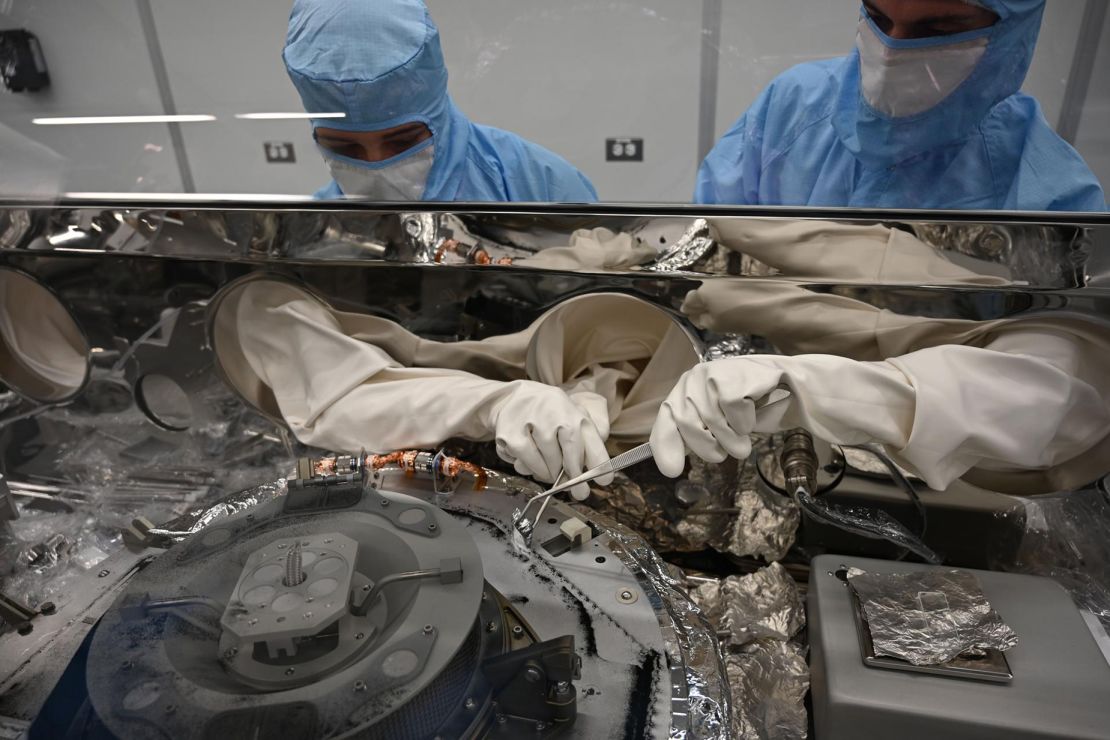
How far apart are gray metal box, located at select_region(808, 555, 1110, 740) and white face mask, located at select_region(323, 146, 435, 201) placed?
0.93 meters

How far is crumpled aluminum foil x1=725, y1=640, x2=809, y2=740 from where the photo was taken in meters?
0.83

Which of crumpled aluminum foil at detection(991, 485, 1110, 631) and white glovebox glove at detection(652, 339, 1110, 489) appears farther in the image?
crumpled aluminum foil at detection(991, 485, 1110, 631)

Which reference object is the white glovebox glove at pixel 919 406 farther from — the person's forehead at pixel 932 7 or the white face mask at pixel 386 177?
the white face mask at pixel 386 177

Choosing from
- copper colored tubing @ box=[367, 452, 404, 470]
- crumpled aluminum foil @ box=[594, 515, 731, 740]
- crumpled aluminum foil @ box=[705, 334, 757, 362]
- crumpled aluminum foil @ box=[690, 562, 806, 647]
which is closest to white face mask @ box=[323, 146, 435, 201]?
copper colored tubing @ box=[367, 452, 404, 470]

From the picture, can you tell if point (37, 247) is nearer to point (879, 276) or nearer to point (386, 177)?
point (386, 177)

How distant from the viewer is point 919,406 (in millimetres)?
839

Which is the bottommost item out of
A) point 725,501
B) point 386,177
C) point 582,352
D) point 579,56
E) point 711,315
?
point 725,501

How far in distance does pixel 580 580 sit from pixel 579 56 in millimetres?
793

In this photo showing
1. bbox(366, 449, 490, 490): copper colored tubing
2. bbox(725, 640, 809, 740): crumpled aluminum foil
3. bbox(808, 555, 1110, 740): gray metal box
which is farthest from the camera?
bbox(366, 449, 490, 490): copper colored tubing

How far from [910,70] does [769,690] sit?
0.83m

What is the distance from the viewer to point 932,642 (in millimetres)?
792

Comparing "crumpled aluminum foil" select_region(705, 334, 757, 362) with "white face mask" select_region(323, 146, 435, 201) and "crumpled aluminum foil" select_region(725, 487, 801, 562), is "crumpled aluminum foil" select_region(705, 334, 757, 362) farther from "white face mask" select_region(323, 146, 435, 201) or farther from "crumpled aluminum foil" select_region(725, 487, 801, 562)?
"white face mask" select_region(323, 146, 435, 201)

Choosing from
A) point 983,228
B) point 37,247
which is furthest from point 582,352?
point 37,247

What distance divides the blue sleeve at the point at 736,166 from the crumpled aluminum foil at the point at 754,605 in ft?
1.91
